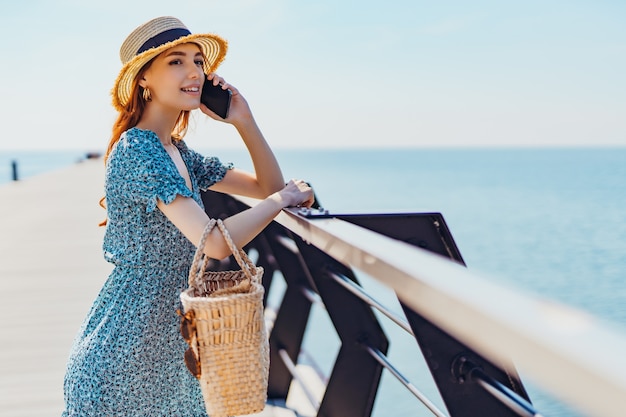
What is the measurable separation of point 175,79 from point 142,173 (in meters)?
0.34

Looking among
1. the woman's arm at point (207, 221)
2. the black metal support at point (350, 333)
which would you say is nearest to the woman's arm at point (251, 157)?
the black metal support at point (350, 333)

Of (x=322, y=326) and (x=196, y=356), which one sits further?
(x=322, y=326)

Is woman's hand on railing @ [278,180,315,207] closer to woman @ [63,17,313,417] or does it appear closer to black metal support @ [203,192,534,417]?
woman @ [63,17,313,417]

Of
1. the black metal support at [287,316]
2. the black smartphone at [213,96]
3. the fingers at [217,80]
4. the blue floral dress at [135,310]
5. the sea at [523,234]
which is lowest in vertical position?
the sea at [523,234]

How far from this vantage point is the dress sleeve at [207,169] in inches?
88.5

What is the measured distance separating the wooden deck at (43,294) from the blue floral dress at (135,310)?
1.27 meters

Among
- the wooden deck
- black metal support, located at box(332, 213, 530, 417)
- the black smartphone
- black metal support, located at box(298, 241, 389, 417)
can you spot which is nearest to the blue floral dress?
the black smartphone

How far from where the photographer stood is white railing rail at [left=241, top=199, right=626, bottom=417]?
63cm


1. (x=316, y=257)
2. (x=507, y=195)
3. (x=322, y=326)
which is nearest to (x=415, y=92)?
(x=507, y=195)

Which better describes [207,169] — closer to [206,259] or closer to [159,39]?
[159,39]

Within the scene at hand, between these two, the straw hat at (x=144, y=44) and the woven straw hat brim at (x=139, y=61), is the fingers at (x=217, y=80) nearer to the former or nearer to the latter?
the woven straw hat brim at (x=139, y=61)

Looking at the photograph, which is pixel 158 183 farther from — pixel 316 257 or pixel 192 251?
pixel 316 257

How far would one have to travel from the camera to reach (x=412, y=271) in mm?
1073

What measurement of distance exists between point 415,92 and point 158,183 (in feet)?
352
